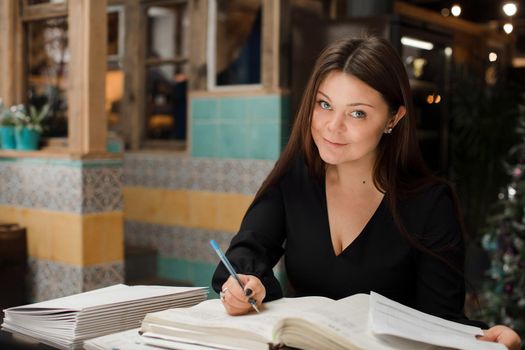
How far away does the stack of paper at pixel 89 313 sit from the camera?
1457 mm

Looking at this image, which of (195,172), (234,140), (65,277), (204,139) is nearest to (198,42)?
(204,139)

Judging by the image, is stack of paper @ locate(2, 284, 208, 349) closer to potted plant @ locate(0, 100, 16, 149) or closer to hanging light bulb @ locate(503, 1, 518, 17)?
potted plant @ locate(0, 100, 16, 149)

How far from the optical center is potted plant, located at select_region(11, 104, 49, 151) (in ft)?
15.4

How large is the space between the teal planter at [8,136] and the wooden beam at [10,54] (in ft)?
1.16

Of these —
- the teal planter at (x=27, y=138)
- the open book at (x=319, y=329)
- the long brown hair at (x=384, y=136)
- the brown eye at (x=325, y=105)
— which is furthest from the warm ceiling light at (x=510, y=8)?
the open book at (x=319, y=329)

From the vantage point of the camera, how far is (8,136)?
4.80 metres

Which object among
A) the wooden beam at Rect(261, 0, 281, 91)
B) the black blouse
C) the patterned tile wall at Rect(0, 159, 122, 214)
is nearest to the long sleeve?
the black blouse

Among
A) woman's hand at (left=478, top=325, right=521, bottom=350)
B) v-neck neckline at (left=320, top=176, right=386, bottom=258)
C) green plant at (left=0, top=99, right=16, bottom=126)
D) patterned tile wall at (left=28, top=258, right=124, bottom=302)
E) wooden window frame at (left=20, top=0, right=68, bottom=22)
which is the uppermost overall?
wooden window frame at (left=20, top=0, right=68, bottom=22)

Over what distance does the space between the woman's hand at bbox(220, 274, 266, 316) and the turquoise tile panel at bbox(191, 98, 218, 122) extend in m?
4.14

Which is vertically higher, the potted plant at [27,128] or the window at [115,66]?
the window at [115,66]

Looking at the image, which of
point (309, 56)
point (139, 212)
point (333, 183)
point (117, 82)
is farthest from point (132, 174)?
point (333, 183)

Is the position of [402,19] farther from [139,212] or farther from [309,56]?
[139,212]

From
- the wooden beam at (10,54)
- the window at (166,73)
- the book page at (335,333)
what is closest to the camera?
the book page at (335,333)

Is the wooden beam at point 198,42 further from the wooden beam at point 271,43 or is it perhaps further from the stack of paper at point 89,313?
the stack of paper at point 89,313
